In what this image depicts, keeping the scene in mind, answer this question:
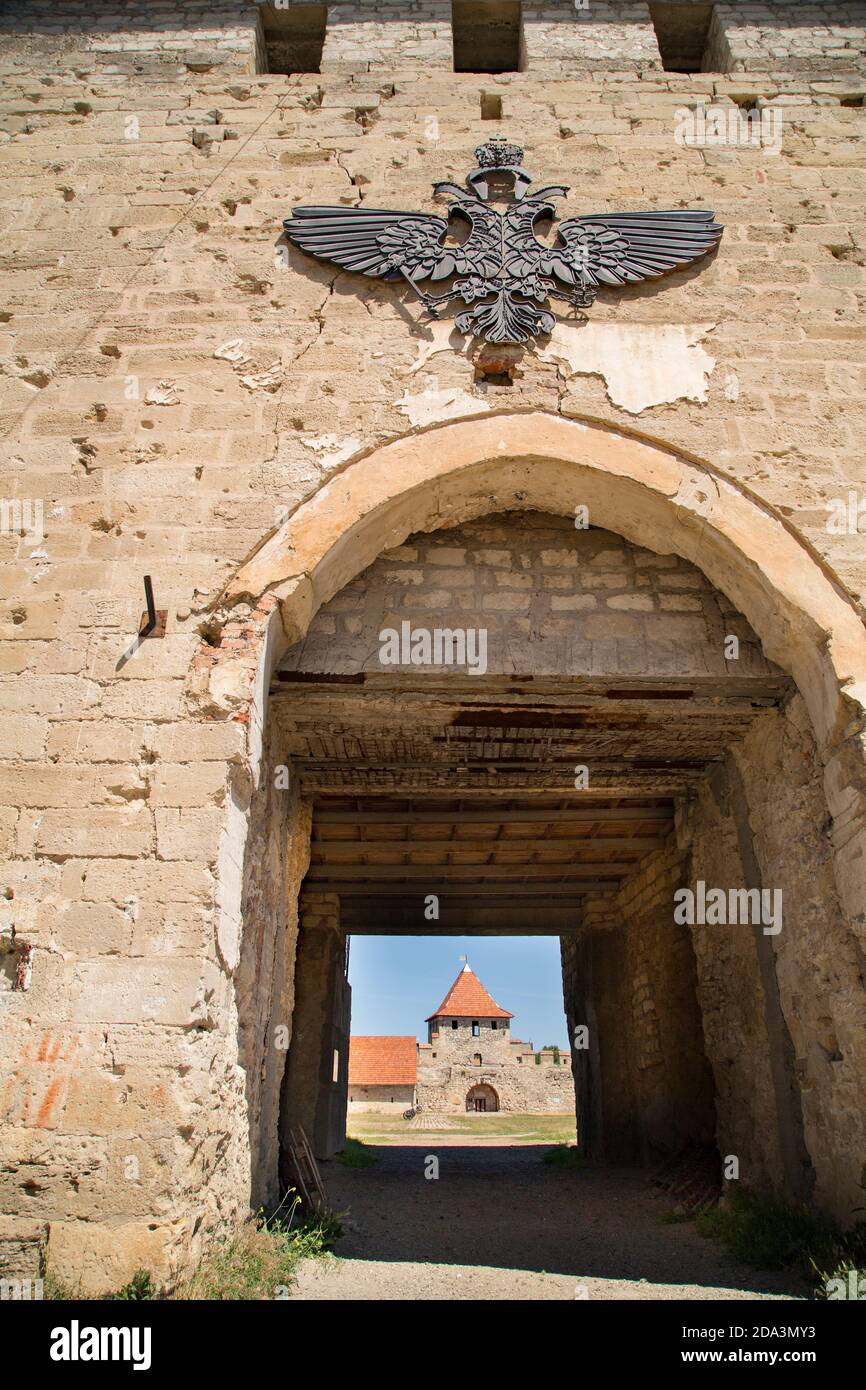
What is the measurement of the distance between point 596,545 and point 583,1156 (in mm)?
7375

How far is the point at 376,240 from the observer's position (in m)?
4.82

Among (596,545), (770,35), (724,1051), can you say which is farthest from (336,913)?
(770,35)

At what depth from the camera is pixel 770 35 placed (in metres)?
5.80

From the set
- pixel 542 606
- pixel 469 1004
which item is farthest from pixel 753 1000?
pixel 469 1004

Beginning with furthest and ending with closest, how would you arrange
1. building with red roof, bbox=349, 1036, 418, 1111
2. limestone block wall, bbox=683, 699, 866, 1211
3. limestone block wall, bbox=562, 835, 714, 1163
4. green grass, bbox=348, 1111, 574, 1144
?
building with red roof, bbox=349, 1036, 418, 1111 → green grass, bbox=348, 1111, 574, 1144 → limestone block wall, bbox=562, 835, 714, 1163 → limestone block wall, bbox=683, 699, 866, 1211

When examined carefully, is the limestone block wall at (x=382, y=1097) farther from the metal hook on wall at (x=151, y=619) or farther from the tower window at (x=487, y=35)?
the tower window at (x=487, y=35)

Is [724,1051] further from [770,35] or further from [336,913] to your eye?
[770,35]

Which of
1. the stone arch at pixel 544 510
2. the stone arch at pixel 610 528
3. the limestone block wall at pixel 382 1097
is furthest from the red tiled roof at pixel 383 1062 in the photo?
the stone arch at pixel 610 528

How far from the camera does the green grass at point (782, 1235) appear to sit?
3658 millimetres

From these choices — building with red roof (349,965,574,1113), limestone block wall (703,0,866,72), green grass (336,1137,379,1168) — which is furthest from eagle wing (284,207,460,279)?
building with red roof (349,965,574,1113)

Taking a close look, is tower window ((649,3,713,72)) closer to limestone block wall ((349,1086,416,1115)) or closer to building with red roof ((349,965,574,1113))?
building with red roof ((349,965,574,1113))

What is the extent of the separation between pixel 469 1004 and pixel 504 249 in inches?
1047

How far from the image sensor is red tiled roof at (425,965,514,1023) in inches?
1091

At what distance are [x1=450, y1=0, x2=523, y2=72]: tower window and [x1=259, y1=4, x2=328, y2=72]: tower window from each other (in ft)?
3.28
